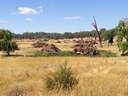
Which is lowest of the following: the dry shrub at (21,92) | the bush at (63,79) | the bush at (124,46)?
the bush at (124,46)

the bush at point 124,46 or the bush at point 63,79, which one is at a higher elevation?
the bush at point 63,79

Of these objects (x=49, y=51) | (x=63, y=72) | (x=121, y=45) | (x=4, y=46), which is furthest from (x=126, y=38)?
(x=63, y=72)

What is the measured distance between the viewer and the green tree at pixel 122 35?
2726 inches

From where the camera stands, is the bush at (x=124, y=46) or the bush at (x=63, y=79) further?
the bush at (x=124, y=46)

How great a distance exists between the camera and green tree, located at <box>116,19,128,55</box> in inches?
2726

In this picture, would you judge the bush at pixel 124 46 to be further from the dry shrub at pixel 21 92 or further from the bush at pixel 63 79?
the dry shrub at pixel 21 92

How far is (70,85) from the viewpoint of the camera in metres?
17.6

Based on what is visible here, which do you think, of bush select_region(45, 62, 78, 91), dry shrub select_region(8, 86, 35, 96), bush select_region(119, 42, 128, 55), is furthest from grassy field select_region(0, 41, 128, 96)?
bush select_region(119, 42, 128, 55)

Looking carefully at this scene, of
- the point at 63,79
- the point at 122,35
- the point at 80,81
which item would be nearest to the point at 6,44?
the point at 122,35

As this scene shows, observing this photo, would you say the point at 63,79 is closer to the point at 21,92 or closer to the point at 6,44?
the point at 21,92

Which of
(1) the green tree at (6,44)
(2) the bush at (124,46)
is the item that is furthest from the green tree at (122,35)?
(1) the green tree at (6,44)

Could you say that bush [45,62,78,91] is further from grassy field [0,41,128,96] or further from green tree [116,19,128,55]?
green tree [116,19,128,55]

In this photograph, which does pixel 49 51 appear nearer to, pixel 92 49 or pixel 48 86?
pixel 92 49

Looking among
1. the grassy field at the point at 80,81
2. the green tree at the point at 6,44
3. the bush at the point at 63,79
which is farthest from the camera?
the green tree at the point at 6,44
